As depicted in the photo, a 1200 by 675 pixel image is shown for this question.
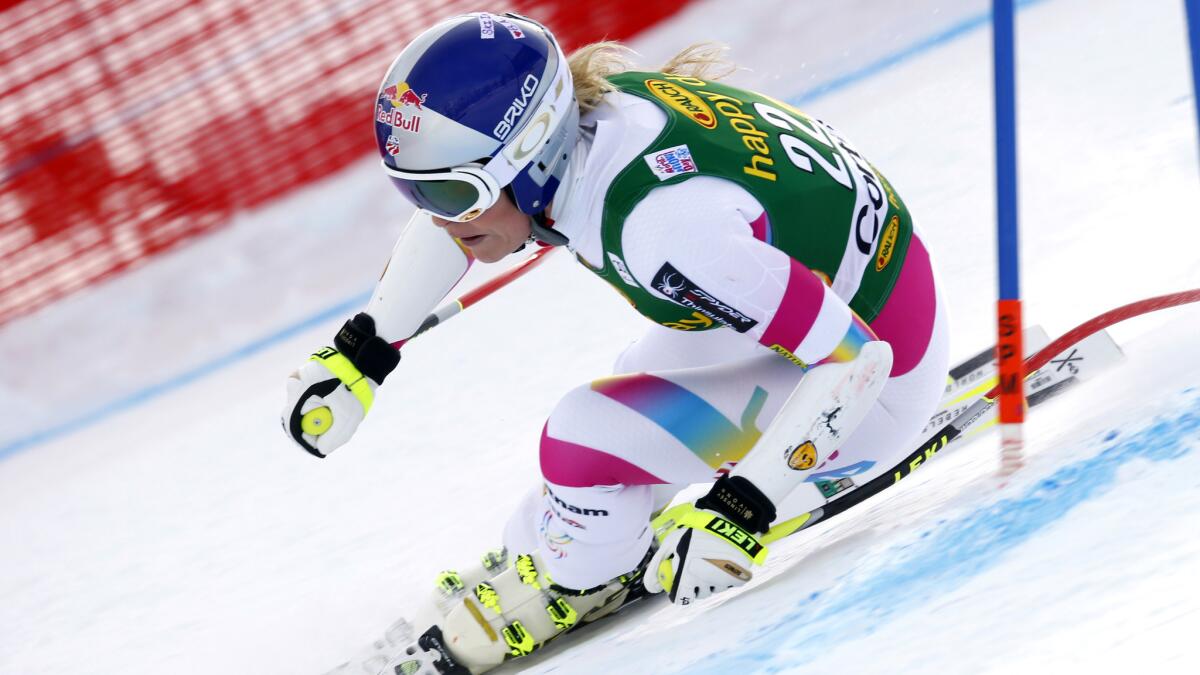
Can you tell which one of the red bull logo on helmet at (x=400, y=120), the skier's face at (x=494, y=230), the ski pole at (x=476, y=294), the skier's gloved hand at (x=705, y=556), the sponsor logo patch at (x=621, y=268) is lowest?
the skier's gloved hand at (x=705, y=556)

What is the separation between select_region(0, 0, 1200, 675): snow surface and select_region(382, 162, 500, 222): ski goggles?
2.59 feet

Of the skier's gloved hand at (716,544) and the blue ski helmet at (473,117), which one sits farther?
the blue ski helmet at (473,117)

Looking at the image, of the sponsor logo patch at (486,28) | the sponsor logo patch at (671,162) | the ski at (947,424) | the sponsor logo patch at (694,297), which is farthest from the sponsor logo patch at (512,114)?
the ski at (947,424)

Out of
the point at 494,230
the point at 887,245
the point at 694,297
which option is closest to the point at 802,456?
the point at 694,297

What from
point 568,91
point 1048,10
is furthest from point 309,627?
point 1048,10

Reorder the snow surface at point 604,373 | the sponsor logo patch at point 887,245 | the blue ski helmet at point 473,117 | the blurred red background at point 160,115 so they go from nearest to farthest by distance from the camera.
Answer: the snow surface at point 604,373
the blue ski helmet at point 473,117
the sponsor logo patch at point 887,245
the blurred red background at point 160,115

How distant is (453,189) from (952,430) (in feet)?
4.15

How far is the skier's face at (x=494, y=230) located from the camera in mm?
2309

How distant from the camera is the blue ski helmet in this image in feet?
7.19

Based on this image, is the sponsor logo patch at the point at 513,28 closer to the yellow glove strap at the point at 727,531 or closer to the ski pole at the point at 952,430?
the yellow glove strap at the point at 727,531

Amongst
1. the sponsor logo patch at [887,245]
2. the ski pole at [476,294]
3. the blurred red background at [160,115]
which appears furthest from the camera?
the blurred red background at [160,115]

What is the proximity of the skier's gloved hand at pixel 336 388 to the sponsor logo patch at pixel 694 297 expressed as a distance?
Answer: 78 cm

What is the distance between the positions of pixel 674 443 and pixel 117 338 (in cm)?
355

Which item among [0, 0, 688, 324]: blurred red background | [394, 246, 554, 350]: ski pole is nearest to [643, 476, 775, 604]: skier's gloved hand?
[394, 246, 554, 350]: ski pole
